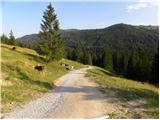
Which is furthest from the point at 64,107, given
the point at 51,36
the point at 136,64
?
the point at 136,64

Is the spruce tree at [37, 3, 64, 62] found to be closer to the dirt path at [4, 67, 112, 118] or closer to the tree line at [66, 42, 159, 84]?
the tree line at [66, 42, 159, 84]

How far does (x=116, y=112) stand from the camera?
54.2 feet

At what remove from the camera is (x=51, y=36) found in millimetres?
58938

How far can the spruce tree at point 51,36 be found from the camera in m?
58.3

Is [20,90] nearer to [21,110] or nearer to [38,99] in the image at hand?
[38,99]

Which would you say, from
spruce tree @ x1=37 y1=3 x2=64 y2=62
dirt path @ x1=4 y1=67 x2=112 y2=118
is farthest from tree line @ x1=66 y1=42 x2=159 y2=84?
dirt path @ x1=4 y1=67 x2=112 y2=118

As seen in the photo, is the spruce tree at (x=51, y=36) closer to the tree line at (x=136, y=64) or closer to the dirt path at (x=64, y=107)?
the tree line at (x=136, y=64)

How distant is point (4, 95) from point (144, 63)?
74.8 m

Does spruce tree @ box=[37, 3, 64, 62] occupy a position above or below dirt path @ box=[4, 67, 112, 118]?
above

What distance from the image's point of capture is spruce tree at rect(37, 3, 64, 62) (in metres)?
58.3

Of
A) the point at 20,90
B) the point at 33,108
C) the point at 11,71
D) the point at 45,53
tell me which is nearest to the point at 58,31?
the point at 45,53

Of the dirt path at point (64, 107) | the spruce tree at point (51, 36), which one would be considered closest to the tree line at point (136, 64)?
the spruce tree at point (51, 36)

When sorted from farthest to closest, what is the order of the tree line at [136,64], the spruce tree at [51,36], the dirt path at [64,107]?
the tree line at [136,64], the spruce tree at [51,36], the dirt path at [64,107]

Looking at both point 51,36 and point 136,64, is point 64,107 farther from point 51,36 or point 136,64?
point 136,64
